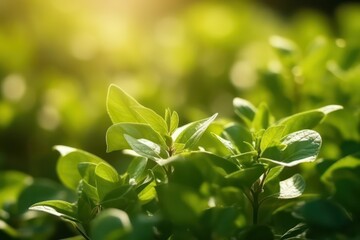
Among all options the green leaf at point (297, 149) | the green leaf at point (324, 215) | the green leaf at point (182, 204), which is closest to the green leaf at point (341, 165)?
the green leaf at point (297, 149)

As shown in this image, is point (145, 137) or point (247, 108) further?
point (247, 108)

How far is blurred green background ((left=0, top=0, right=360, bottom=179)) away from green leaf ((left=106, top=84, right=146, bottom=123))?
458 mm

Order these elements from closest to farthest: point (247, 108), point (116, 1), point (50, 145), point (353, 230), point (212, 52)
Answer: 1. point (353, 230)
2. point (247, 108)
3. point (50, 145)
4. point (212, 52)
5. point (116, 1)

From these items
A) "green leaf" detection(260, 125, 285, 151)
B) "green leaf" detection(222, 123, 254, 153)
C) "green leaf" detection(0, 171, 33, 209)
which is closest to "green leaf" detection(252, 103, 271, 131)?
"green leaf" detection(222, 123, 254, 153)

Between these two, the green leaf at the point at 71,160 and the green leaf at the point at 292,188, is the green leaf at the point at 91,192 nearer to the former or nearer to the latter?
the green leaf at the point at 71,160

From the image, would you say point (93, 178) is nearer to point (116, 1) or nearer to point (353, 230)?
point (353, 230)

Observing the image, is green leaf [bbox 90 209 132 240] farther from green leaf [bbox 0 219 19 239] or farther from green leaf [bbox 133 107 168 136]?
green leaf [bbox 0 219 19 239]

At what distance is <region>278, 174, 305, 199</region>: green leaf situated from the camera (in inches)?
36.5

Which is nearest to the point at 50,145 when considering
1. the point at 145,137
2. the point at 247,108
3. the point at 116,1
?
the point at 247,108

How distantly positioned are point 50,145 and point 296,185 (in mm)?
1257

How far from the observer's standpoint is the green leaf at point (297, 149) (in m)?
0.91

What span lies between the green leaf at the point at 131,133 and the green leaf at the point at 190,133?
0.03m

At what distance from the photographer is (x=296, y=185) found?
95 centimetres

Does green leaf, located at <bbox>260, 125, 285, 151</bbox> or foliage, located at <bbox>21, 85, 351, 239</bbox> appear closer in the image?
foliage, located at <bbox>21, 85, 351, 239</bbox>
